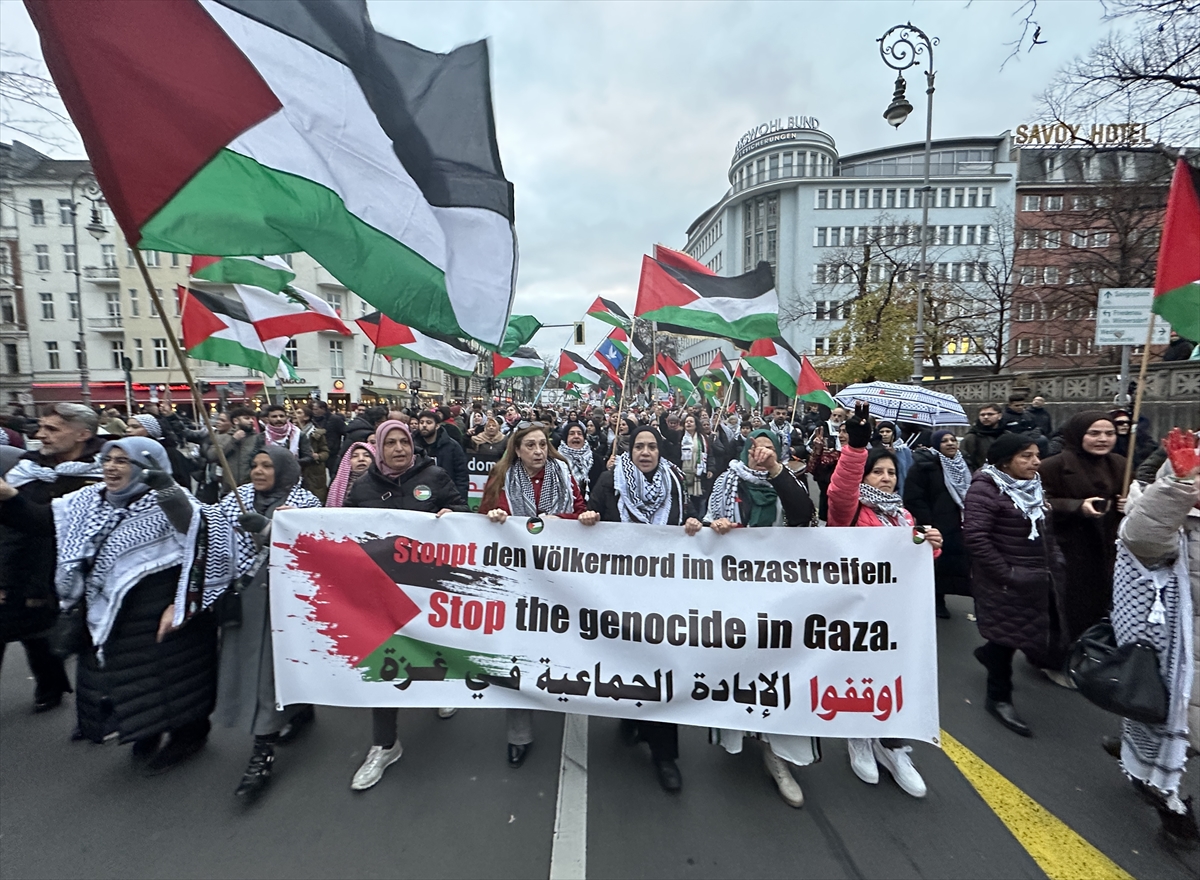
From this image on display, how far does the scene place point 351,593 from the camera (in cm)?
291

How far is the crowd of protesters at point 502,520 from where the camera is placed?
2.45 meters

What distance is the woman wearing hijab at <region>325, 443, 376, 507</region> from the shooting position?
4012 mm

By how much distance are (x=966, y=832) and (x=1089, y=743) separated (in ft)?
4.55

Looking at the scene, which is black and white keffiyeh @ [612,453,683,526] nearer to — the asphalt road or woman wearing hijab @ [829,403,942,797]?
woman wearing hijab @ [829,403,942,797]

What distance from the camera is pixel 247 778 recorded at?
2682 millimetres

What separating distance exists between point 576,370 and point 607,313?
4.83 meters

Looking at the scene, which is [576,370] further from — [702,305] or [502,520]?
[502,520]

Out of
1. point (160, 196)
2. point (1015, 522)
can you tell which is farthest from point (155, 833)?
point (1015, 522)

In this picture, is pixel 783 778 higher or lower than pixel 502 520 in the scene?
lower

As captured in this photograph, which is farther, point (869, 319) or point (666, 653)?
point (869, 319)

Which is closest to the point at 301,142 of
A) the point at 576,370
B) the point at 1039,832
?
the point at 1039,832

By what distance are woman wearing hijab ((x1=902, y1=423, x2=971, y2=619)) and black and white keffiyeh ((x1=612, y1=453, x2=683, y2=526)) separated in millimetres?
2752

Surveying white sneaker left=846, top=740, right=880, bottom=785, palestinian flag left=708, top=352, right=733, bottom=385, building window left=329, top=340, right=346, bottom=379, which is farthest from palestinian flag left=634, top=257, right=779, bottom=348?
building window left=329, top=340, right=346, bottom=379

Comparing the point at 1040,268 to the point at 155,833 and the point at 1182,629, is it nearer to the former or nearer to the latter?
the point at 1182,629
